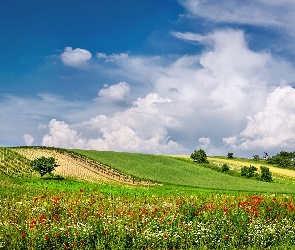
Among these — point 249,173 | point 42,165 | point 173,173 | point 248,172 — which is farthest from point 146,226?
point 248,172

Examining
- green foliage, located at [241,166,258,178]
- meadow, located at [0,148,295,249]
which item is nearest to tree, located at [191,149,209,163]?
green foliage, located at [241,166,258,178]

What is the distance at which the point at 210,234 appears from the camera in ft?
46.7

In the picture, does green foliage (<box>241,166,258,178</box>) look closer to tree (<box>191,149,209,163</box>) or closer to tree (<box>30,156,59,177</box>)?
tree (<box>191,149,209,163</box>)

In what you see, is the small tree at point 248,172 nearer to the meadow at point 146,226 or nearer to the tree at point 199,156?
the tree at point 199,156

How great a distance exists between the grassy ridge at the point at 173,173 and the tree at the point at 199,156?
32.8 ft

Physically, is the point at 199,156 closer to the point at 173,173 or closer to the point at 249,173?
the point at 249,173

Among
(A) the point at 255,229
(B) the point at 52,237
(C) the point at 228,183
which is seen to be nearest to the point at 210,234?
(A) the point at 255,229

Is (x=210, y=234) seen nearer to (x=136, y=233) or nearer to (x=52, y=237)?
(x=136, y=233)

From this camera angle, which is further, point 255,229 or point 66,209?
point 66,209

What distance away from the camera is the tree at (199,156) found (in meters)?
98.6

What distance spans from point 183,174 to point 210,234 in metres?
61.3

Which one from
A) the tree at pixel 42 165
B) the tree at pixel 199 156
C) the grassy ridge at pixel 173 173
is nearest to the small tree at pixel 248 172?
the grassy ridge at pixel 173 173

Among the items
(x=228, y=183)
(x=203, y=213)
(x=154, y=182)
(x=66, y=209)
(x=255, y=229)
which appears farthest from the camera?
(x=228, y=183)

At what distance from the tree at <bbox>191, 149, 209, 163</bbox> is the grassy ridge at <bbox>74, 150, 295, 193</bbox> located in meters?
9.98
